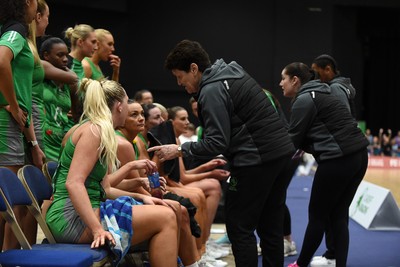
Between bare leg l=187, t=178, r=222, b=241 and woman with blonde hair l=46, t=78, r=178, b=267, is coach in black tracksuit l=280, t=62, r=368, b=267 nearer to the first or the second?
bare leg l=187, t=178, r=222, b=241

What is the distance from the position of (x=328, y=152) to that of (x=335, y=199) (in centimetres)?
33

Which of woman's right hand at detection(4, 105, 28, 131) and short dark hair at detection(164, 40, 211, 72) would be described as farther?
short dark hair at detection(164, 40, 211, 72)

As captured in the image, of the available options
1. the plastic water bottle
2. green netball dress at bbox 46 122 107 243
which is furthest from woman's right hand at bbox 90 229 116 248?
the plastic water bottle

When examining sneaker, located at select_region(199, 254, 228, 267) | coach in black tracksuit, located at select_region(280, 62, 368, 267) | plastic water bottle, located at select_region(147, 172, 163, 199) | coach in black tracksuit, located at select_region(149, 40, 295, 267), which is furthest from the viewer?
sneaker, located at select_region(199, 254, 228, 267)

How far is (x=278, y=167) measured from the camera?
3574mm

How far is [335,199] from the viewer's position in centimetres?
438

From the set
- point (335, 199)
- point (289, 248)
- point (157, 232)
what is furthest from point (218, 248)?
point (157, 232)

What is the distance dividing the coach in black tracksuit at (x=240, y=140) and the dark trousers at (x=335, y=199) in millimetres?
787

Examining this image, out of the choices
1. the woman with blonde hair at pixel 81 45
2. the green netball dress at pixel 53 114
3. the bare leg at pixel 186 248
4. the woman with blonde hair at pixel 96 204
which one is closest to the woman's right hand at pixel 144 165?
the woman with blonde hair at pixel 96 204

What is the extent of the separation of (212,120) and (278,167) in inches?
18.8

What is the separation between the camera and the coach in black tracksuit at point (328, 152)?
431 centimetres

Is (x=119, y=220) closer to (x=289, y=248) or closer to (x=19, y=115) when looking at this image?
(x=19, y=115)

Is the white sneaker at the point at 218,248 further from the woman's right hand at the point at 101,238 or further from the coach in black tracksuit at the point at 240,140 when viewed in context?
the woman's right hand at the point at 101,238

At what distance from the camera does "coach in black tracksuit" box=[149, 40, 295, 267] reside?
136 inches
